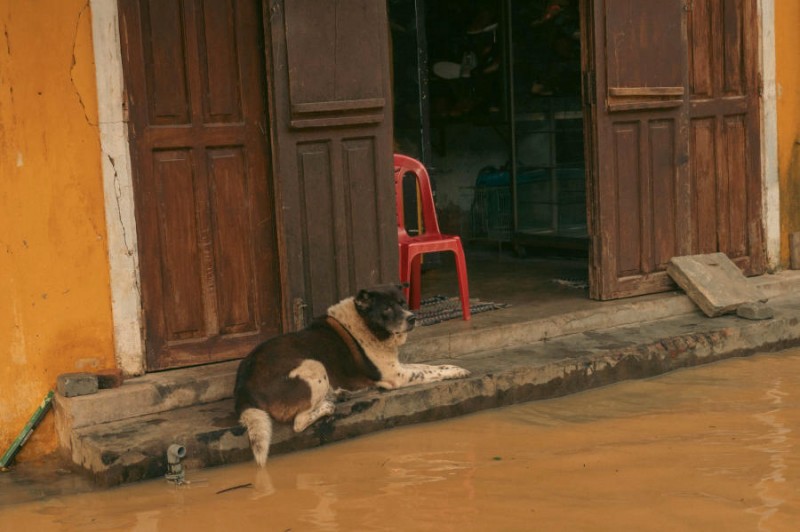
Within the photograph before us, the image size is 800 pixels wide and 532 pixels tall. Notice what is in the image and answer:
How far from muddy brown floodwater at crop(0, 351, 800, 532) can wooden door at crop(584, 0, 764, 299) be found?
1.79 meters

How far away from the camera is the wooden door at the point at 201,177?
6332 mm

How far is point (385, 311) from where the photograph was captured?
6.26 metres

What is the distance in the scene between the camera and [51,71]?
235 inches

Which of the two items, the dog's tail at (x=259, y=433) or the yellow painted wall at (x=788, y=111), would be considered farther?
the yellow painted wall at (x=788, y=111)

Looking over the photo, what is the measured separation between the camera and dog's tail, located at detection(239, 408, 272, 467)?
562 cm

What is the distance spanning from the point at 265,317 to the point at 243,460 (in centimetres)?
118

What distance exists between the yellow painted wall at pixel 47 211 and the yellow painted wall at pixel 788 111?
5.53 m

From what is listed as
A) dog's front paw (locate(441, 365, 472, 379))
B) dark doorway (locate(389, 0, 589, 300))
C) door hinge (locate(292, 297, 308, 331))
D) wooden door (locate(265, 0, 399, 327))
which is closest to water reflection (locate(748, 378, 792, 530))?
dog's front paw (locate(441, 365, 472, 379))

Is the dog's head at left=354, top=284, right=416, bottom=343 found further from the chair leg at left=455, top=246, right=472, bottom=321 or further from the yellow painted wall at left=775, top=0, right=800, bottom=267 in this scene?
the yellow painted wall at left=775, top=0, right=800, bottom=267

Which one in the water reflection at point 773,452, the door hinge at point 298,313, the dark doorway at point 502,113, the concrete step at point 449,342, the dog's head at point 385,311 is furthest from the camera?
the dark doorway at point 502,113

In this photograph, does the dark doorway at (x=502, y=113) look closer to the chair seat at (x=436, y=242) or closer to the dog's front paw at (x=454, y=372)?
the chair seat at (x=436, y=242)

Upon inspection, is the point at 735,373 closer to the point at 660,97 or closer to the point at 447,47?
the point at 660,97

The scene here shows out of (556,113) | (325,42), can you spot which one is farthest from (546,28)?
(325,42)

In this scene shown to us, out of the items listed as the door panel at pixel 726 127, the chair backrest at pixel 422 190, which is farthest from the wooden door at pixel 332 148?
the door panel at pixel 726 127
